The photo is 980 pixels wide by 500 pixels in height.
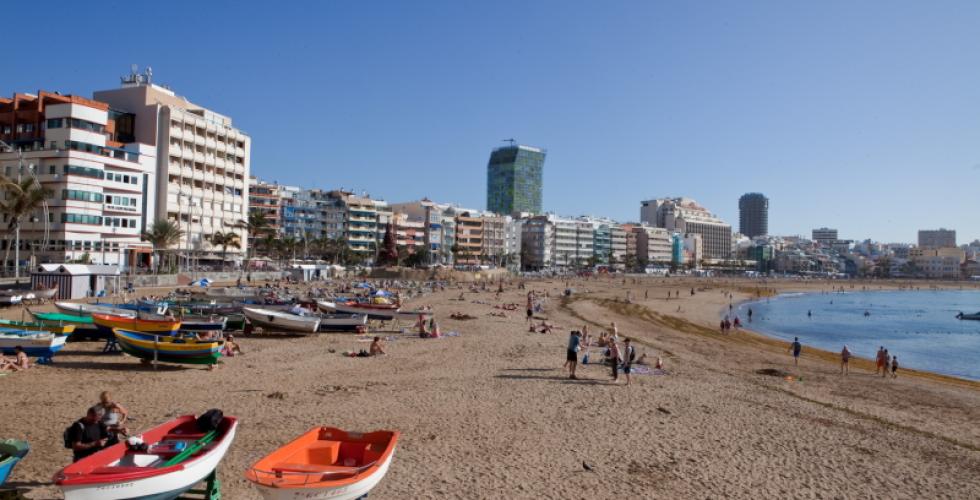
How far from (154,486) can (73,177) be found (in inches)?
1953

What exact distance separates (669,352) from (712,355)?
239 cm

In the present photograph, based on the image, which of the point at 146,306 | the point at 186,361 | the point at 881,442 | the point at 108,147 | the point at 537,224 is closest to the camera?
the point at 881,442

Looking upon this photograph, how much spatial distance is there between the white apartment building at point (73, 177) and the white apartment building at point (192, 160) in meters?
5.18

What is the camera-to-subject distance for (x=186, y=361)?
674 inches

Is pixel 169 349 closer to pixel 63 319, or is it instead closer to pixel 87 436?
pixel 63 319

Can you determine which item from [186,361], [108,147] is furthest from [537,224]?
[186,361]

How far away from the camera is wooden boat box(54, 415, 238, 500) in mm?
6852

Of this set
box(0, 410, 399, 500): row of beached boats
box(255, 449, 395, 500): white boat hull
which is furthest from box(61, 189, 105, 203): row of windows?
box(255, 449, 395, 500): white boat hull

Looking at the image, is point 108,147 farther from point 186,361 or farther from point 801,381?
point 801,381

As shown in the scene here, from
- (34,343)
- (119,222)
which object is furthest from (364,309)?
(119,222)

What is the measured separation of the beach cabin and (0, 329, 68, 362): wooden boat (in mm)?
17815

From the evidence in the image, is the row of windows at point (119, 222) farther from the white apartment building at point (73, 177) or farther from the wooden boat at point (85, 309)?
the wooden boat at point (85, 309)

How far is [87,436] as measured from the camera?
8.10 m

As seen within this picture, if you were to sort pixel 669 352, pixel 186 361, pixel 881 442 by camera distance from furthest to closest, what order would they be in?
1. pixel 669 352
2. pixel 186 361
3. pixel 881 442
